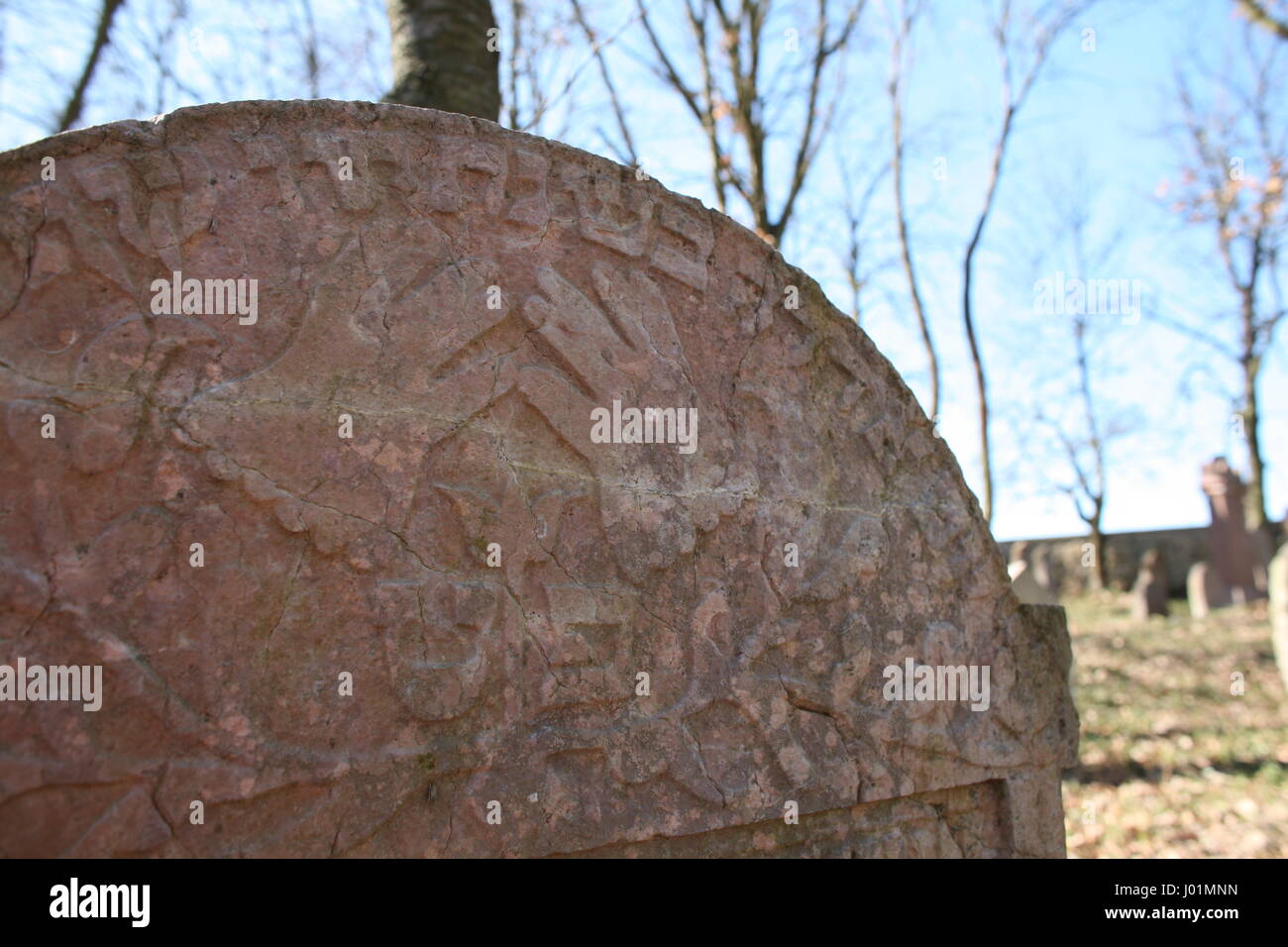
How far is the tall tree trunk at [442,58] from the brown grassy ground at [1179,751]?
134 inches

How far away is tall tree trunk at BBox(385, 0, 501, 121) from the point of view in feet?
12.1

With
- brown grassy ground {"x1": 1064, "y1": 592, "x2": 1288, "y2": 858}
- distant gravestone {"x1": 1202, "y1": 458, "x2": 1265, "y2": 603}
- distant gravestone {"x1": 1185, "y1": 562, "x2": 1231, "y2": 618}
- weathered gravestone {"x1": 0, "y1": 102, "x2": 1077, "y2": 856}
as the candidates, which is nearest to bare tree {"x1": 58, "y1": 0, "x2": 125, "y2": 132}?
weathered gravestone {"x1": 0, "y1": 102, "x2": 1077, "y2": 856}

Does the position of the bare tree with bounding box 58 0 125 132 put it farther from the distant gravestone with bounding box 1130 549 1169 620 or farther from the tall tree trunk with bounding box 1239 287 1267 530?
the tall tree trunk with bounding box 1239 287 1267 530

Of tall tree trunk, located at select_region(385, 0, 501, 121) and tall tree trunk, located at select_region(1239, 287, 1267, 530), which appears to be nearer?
tall tree trunk, located at select_region(385, 0, 501, 121)

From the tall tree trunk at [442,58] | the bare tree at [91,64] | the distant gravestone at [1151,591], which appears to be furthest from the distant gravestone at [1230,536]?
the bare tree at [91,64]

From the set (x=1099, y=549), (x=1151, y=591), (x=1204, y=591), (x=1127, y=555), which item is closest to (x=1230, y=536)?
(x=1099, y=549)

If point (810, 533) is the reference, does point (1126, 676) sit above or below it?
below

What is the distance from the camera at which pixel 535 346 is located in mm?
2057

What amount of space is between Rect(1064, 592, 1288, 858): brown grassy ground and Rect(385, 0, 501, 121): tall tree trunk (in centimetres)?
341

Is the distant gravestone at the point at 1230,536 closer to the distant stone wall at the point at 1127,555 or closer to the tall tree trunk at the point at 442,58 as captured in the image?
the distant stone wall at the point at 1127,555

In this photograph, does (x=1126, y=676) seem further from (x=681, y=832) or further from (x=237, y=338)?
(x=237, y=338)

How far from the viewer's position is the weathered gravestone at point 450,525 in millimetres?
1682

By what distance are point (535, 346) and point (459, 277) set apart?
22cm
